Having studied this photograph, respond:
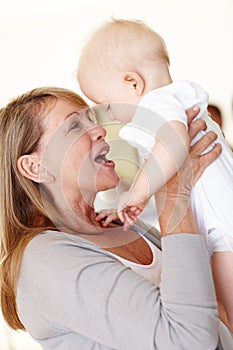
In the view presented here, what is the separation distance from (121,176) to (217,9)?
2992mm

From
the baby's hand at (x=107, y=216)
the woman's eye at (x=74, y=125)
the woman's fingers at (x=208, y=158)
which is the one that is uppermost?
the woman's eye at (x=74, y=125)

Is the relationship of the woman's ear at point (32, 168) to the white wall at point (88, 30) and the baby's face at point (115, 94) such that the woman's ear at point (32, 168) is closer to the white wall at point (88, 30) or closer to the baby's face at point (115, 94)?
the baby's face at point (115, 94)

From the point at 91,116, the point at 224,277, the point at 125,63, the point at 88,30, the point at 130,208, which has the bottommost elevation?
the point at 88,30

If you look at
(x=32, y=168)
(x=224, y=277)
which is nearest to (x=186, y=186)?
(x=224, y=277)

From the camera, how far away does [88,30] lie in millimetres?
3916

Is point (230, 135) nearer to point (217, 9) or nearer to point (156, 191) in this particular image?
point (217, 9)

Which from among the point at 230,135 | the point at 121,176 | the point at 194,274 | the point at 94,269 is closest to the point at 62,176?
the point at 121,176

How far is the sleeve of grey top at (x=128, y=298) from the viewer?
96 centimetres

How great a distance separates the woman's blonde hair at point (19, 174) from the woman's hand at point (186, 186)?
239mm

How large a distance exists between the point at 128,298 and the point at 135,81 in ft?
1.28

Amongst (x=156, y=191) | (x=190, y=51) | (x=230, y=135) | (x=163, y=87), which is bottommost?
(x=230, y=135)

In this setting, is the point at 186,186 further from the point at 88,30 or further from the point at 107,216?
the point at 88,30

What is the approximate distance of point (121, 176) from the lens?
122 cm

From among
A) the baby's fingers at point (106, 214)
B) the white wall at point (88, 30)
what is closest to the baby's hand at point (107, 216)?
the baby's fingers at point (106, 214)
